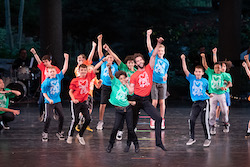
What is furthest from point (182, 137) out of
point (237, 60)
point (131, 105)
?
point (237, 60)

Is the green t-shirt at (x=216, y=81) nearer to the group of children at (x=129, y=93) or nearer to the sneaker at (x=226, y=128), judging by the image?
the group of children at (x=129, y=93)

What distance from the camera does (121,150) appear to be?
9.31 meters

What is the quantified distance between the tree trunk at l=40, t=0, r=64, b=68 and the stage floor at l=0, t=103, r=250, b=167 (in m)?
7.83

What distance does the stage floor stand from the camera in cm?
820

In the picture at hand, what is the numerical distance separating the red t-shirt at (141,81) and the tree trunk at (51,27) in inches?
455

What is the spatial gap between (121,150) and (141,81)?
1.34 meters

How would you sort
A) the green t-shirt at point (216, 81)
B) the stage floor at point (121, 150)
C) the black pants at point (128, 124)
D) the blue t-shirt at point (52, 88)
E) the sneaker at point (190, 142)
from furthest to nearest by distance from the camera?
1. the green t-shirt at point (216, 81)
2. the blue t-shirt at point (52, 88)
3. the sneaker at point (190, 142)
4. the black pants at point (128, 124)
5. the stage floor at point (121, 150)

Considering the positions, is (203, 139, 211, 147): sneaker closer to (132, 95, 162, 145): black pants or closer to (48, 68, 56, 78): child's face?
(132, 95, 162, 145): black pants

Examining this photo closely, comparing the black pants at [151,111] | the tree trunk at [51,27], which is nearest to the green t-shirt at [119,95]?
the black pants at [151,111]

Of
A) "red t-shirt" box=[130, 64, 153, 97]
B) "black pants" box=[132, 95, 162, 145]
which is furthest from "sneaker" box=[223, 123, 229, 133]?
"red t-shirt" box=[130, 64, 153, 97]

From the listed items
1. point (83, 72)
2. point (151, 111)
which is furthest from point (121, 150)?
point (83, 72)

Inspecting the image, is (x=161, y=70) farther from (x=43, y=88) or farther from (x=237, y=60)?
(x=237, y=60)

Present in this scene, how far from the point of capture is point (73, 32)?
29.8 meters

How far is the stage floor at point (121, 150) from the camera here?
8.20m
